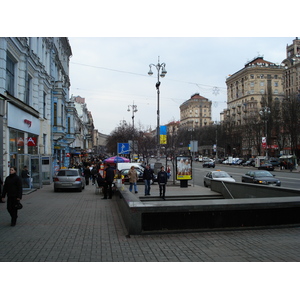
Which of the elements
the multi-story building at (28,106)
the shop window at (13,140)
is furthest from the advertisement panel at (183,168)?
the shop window at (13,140)

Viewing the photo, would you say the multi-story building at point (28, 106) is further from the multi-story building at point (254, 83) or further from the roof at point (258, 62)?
the roof at point (258, 62)

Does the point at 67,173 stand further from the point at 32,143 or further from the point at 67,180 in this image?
the point at 32,143

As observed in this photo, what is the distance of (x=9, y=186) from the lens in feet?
30.7

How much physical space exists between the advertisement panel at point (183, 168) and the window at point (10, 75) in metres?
11.6

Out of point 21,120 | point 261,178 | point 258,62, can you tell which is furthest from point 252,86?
point 21,120

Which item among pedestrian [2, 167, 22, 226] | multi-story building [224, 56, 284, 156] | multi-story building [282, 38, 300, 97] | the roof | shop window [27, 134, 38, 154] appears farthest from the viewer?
the roof

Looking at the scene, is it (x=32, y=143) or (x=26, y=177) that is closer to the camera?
(x=26, y=177)

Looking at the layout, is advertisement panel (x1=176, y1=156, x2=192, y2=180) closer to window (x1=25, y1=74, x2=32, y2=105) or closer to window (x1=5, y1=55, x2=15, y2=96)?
window (x1=25, y1=74, x2=32, y2=105)

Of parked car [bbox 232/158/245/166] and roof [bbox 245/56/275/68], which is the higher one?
roof [bbox 245/56/275/68]

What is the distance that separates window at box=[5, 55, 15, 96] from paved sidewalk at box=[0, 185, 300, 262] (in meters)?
11.4

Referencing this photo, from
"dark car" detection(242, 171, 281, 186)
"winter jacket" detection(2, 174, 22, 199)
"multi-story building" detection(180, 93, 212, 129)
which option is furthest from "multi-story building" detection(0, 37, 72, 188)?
"multi-story building" detection(180, 93, 212, 129)

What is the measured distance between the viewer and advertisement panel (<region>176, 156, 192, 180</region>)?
23047 millimetres

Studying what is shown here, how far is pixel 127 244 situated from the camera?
735 centimetres

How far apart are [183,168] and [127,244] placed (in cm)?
1616
